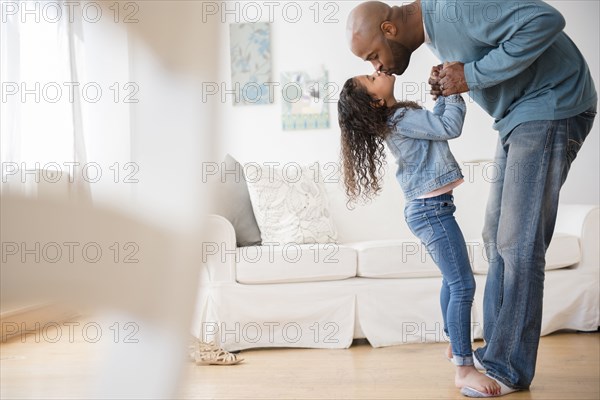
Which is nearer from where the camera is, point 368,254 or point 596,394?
point 596,394

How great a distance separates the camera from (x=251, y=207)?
3.42 meters

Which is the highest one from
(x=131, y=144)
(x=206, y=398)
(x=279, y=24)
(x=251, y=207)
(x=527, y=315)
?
(x=279, y=24)

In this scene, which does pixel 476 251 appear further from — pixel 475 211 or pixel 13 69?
pixel 13 69

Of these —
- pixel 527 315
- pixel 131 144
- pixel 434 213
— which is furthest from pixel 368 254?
pixel 131 144

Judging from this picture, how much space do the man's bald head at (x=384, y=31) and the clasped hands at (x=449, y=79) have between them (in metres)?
0.19

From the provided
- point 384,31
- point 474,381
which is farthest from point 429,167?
point 474,381

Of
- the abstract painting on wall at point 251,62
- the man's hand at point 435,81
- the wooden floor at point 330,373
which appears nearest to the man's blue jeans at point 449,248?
the wooden floor at point 330,373

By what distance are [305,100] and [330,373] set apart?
2.19 m

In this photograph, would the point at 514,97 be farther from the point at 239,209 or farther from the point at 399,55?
the point at 239,209

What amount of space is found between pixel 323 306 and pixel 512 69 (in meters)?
1.58

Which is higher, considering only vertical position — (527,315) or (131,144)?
(131,144)

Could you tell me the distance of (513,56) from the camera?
1792mm

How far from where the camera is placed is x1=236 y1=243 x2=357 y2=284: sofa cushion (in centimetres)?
307

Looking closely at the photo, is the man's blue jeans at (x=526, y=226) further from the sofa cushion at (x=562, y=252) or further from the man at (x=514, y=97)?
the sofa cushion at (x=562, y=252)
